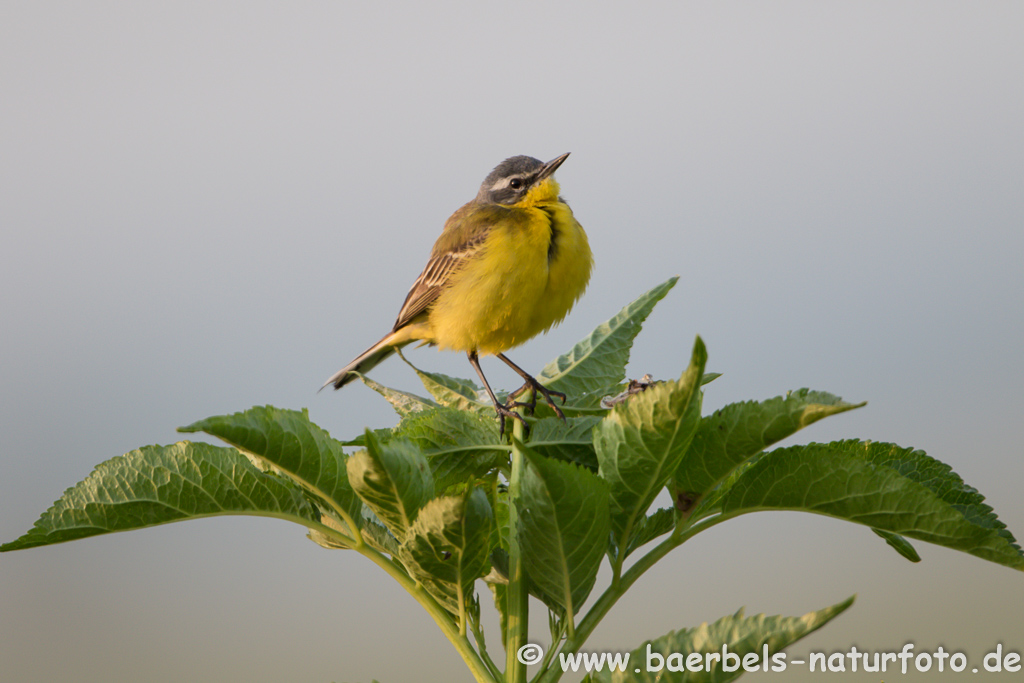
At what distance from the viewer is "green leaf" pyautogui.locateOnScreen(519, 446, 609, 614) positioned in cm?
131

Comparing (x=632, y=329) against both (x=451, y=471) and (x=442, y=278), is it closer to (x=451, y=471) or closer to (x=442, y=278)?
(x=451, y=471)

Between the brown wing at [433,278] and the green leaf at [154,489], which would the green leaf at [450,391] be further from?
the brown wing at [433,278]

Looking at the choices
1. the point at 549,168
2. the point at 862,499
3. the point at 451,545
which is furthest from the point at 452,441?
the point at 549,168

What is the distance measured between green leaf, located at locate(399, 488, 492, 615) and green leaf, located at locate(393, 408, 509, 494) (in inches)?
9.7

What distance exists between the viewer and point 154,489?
1.54m

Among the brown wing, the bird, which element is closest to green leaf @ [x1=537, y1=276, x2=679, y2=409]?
the bird

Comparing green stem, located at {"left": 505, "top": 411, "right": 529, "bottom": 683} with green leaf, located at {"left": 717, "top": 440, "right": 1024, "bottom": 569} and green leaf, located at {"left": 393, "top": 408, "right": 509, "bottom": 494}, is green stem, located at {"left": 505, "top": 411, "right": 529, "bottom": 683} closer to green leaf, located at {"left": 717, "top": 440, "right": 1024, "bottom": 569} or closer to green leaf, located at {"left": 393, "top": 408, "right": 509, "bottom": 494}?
green leaf, located at {"left": 393, "top": 408, "right": 509, "bottom": 494}

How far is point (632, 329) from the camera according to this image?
2.12 meters

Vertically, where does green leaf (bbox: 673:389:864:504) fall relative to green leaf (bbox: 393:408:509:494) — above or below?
below

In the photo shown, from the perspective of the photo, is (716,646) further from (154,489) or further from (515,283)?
(515,283)

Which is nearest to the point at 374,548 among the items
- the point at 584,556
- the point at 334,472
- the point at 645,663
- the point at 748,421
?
the point at 334,472

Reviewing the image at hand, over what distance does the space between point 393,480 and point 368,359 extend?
3772 millimetres

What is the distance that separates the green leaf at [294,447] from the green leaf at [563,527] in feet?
1.20

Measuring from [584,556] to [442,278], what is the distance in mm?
3132
